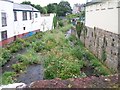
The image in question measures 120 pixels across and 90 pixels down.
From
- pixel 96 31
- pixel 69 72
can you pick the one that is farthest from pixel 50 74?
pixel 96 31

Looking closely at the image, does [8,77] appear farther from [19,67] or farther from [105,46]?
[105,46]

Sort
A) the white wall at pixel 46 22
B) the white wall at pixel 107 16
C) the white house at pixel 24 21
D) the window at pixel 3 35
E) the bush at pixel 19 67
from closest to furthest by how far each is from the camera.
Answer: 1. the white wall at pixel 107 16
2. the bush at pixel 19 67
3. the window at pixel 3 35
4. the white house at pixel 24 21
5. the white wall at pixel 46 22

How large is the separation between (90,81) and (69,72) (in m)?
5.09

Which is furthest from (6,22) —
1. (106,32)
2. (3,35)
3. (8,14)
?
(106,32)

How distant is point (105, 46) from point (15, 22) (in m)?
14.8

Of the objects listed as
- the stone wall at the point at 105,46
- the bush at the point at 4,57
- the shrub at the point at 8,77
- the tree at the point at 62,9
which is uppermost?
the tree at the point at 62,9

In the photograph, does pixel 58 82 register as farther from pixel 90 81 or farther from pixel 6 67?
pixel 6 67

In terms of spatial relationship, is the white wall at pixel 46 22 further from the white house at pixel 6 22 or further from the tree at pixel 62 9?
the tree at pixel 62 9

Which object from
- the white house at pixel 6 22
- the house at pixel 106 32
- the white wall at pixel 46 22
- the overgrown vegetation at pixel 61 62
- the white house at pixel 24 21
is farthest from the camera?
the white wall at pixel 46 22

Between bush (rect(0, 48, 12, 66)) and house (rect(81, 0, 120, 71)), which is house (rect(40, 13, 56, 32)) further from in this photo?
bush (rect(0, 48, 12, 66))

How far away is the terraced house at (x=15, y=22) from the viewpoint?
22391mm

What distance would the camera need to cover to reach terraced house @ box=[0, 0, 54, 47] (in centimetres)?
2239

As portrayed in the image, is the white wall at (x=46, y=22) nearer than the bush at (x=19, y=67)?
No

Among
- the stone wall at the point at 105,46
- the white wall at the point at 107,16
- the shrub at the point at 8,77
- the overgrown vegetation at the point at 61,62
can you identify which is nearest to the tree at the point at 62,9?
the overgrown vegetation at the point at 61,62
